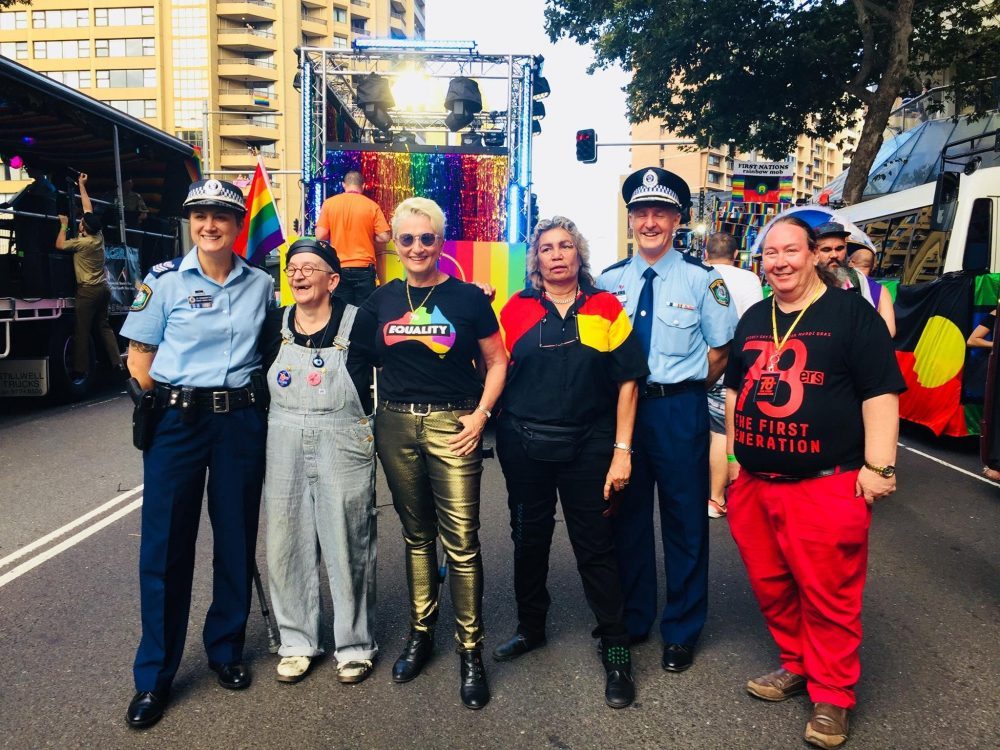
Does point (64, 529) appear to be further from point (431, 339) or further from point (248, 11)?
point (248, 11)

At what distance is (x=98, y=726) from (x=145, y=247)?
478 inches

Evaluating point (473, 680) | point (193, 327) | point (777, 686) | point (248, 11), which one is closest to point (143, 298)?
point (193, 327)

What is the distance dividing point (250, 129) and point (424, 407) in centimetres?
A: 6563

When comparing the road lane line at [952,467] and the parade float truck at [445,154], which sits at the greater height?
the parade float truck at [445,154]

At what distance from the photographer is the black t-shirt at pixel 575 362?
3.14m

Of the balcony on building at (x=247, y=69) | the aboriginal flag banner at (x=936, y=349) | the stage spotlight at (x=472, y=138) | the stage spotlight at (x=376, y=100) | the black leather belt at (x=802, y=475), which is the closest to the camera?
the black leather belt at (x=802, y=475)

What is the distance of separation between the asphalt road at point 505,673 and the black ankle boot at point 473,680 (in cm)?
5

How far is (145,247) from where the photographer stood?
44.5 ft

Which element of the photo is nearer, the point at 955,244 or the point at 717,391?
the point at 717,391

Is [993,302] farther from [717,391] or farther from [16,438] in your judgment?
[16,438]

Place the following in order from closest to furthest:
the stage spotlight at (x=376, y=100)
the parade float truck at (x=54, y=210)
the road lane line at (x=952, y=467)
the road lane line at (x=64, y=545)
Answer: the road lane line at (x=64, y=545)
the road lane line at (x=952, y=467)
the parade float truck at (x=54, y=210)
the stage spotlight at (x=376, y=100)

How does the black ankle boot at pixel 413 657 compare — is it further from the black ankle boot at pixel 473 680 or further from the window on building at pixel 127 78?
the window on building at pixel 127 78

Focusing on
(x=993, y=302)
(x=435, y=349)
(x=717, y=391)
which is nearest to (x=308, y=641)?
(x=435, y=349)

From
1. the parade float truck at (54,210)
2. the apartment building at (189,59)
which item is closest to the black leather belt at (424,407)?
the parade float truck at (54,210)
